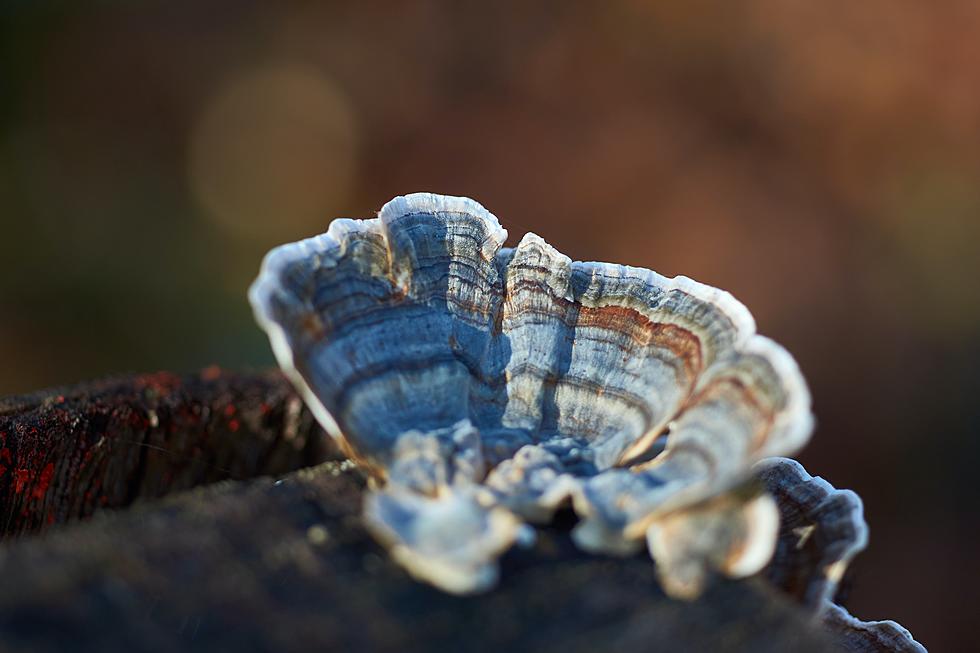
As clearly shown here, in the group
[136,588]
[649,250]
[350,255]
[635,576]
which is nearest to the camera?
[136,588]

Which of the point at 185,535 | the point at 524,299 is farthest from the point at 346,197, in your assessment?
the point at 185,535

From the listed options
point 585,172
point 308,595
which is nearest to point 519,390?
point 308,595

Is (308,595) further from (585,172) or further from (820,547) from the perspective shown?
(585,172)

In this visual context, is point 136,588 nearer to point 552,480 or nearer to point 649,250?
point 552,480

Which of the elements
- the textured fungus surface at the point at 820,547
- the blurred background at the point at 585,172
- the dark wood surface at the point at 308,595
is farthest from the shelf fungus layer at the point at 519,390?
the blurred background at the point at 585,172

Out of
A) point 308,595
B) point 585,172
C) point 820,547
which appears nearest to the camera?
point 308,595

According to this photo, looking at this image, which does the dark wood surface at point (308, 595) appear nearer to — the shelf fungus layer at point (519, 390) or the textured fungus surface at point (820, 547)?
the shelf fungus layer at point (519, 390)

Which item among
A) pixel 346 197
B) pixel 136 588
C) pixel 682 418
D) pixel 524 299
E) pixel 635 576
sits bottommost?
pixel 136 588
